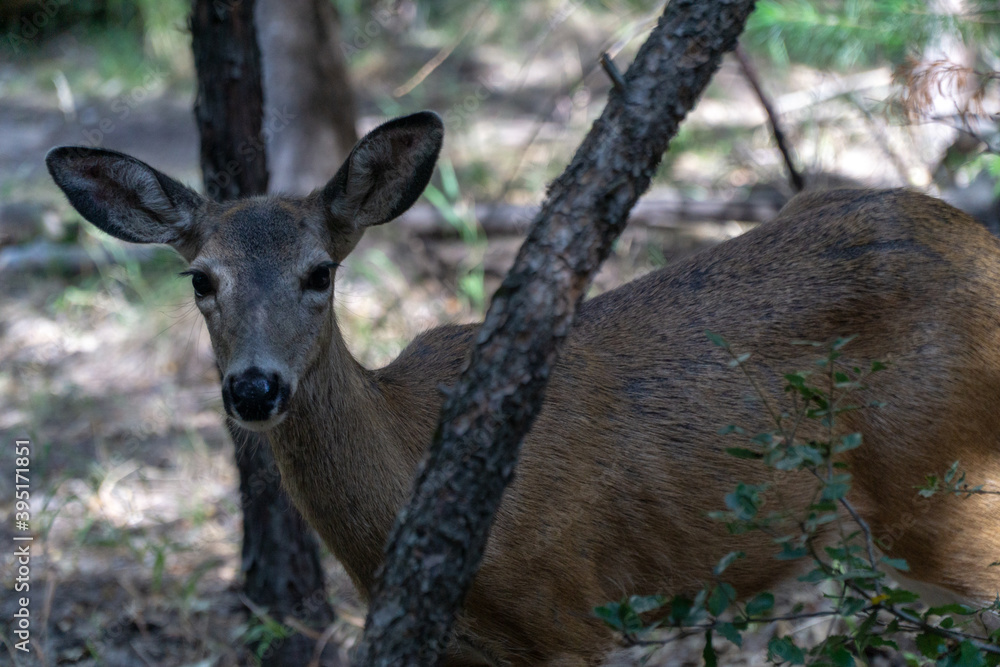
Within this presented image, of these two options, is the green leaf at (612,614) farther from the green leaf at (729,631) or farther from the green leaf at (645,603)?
the green leaf at (729,631)

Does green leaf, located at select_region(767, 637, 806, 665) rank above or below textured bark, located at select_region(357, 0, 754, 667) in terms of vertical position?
below

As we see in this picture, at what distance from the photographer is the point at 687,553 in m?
3.98

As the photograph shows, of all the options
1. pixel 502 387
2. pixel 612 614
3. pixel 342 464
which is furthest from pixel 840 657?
pixel 342 464

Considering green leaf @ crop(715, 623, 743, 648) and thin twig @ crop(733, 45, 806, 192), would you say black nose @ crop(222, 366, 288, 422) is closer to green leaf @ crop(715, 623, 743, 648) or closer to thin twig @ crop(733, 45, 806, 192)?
green leaf @ crop(715, 623, 743, 648)

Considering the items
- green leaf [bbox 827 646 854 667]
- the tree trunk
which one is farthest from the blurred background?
green leaf [bbox 827 646 854 667]

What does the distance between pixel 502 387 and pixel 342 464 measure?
57.7 inches

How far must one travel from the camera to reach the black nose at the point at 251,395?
129 inches

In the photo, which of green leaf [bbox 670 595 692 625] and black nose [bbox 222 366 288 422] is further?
black nose [bbox 222 366 288 422]

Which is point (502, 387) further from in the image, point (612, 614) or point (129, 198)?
point (129, 198)

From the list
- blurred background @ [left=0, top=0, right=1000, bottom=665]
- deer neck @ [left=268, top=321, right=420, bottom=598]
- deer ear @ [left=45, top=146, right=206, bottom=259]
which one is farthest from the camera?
blurred background @ [left=0, top=0, right=1000, bottom=665]

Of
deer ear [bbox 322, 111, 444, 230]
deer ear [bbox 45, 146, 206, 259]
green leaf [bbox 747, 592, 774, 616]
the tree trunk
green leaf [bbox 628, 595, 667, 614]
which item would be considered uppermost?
A: the tree trunk

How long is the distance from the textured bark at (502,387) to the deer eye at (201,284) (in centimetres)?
167

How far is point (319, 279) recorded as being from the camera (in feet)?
12.7

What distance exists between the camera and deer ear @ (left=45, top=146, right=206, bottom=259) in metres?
4.10
